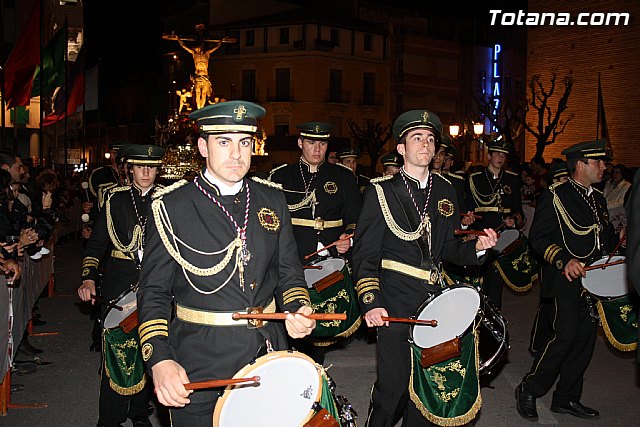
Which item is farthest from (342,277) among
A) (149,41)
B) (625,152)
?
(149,41)

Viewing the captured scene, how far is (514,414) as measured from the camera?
7.09 meters

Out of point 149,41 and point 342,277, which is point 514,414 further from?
point 149,41

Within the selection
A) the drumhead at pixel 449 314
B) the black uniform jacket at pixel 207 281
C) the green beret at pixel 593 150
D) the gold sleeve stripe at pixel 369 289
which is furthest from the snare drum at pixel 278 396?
the green beret at pixel 593 150

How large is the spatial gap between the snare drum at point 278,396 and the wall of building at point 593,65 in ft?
87.3

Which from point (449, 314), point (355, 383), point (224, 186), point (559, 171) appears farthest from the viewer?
point (559, 171)

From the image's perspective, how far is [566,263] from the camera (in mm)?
6691

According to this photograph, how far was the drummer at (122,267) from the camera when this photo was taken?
6.11 m

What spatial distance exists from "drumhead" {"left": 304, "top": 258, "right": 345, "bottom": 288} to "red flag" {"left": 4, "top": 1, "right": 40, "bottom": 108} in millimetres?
13317

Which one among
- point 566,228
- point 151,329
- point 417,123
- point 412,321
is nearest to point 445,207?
point 417,123

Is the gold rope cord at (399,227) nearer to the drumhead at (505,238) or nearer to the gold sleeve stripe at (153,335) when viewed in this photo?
the gold sleeve stripe at (153,335)

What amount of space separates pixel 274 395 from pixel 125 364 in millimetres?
2858

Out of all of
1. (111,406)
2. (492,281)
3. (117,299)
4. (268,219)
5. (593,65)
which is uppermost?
(593,65)

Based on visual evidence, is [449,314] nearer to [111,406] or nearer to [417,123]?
[417,123]

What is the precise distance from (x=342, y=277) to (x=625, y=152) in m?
23.7
